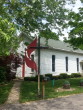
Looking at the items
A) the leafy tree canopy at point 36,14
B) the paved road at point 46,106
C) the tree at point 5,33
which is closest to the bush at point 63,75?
the leafy tree canopy at point 36,14

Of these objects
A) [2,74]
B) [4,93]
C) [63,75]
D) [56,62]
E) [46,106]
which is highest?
[56,62]

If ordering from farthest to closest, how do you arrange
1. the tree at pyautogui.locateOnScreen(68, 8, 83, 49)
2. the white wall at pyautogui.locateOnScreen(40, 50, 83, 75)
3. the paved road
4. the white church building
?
the white wall at pyautogui.locateOnScreen(40, 50, 83, 75) → the white church building → the tree at pyautogui.locateOnScreen(68, 8, 83, 49) → the paved road

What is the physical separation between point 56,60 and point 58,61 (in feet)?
1.77

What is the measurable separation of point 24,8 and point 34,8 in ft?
2.98

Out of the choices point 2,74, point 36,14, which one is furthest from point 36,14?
point 2,74

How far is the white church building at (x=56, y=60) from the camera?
24016 mm

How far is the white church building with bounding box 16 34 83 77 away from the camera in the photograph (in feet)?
78.8

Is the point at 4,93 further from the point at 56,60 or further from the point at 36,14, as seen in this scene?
the point at 56,60

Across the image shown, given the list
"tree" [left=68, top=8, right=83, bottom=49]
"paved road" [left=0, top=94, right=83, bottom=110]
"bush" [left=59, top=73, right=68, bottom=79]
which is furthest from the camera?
"bush" [left=59, top=73, right=68, bottom=79]

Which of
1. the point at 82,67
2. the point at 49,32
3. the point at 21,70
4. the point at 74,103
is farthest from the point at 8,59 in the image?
the point at 82,67

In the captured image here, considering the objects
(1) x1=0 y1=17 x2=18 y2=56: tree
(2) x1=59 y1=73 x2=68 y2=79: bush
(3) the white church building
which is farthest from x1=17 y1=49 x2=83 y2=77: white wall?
(1) x1=0 y1=17 x2=18 y2=56: tree

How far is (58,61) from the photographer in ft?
87.8

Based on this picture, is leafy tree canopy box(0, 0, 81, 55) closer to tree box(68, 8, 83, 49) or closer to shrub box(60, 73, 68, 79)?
tree box(68, 8, 83, 49)

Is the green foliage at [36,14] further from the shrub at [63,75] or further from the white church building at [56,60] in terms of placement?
the shrub at [63,75]
